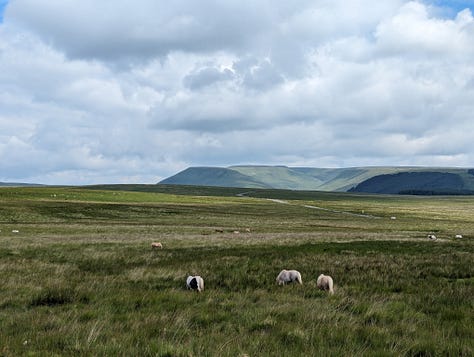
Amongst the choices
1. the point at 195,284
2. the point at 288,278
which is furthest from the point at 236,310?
the point at 288,278

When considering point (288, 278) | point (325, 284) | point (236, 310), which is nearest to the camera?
point (236, 310)

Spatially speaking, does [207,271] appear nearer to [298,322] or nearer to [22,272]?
[22,272]

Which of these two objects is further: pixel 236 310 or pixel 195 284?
pixel 195 284

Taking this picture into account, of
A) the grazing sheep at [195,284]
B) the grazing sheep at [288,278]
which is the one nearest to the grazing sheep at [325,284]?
the grazing sheep at [288,278]

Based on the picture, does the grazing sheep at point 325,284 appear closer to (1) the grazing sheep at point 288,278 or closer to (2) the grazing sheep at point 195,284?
(1) the grazing sheep at point 288,278

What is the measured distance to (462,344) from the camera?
723 cm

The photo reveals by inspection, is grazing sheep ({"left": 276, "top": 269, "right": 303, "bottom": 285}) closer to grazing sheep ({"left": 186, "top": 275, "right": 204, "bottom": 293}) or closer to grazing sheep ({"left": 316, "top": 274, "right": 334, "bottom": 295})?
grazing sheep ({"left": 316, "top": 274, "right": 334, "bottom": 295})

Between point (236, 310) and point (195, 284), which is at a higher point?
point (236, 310)

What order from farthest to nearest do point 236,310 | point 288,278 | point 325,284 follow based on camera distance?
point 288,278
point 325,284
point 236,310

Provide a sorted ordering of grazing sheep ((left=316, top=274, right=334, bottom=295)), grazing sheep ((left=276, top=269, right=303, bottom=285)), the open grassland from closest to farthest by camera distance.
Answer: the open grassland
grazing sheep ((left=316, top=274, right=334, bottom=295))
grazing sheep ((left=276, top=269, right=303, bottom=285))

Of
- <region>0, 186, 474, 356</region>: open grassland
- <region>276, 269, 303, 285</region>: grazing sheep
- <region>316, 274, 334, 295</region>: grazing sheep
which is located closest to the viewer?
<region>0, 186, 474, 356</region>: open grassland

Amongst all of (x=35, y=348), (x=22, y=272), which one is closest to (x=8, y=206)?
(x=22, y=272)

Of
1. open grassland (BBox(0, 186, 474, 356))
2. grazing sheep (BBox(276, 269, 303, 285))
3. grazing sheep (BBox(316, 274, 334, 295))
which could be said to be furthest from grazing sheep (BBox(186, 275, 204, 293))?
grazing sheep (BBox(316, 274, 334, 295))

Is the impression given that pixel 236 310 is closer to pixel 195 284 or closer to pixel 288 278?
pixel 195 284
